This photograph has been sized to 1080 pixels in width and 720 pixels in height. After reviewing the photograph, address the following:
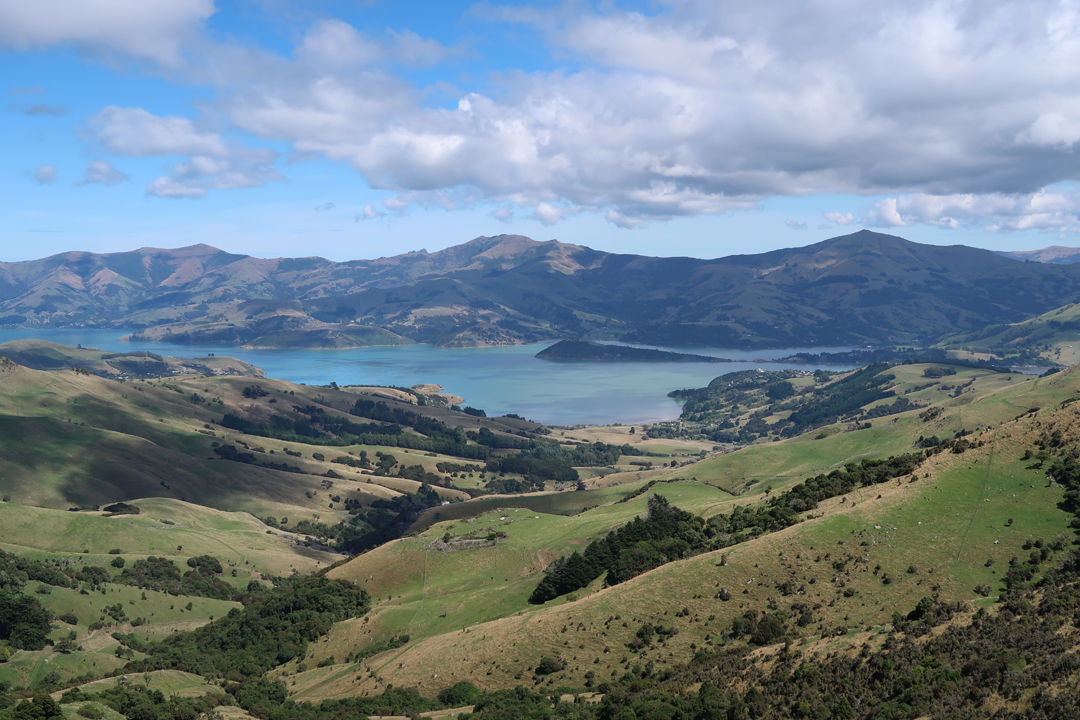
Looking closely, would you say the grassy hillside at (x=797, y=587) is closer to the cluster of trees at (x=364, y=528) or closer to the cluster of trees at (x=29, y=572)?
the cluster of trees at (x=29, y=572)

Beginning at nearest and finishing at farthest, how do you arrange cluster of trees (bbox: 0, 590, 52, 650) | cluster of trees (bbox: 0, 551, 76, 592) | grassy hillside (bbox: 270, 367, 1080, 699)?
grassy hillside (bbox: 270, 367, 1080, 699), cluster of trees (bbox: 0, 590, 52, 650), cluster of trees (bbox: 0, 551, 76, 592)

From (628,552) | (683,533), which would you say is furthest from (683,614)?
(683,533)

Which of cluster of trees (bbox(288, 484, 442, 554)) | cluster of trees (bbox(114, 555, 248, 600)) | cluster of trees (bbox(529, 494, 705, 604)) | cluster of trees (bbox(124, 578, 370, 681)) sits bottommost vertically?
cluster of trees (bbox(288, 484, 442, 554))

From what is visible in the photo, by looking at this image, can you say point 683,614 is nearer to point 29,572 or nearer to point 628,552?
point 628,552

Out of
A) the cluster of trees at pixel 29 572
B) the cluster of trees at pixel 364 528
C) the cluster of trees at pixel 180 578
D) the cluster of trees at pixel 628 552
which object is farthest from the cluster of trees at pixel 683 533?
the cluster of trees at pixel 364 528

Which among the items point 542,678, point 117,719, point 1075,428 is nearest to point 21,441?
point 117,719

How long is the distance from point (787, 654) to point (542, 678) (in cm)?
1672

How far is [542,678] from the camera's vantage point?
48.8m

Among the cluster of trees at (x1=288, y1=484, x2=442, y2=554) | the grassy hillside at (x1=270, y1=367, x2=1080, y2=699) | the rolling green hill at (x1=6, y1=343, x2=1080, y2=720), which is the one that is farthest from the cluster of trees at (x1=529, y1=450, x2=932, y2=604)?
the cluster of trees at (x1=288, y1=484, x2=442, y2=554)

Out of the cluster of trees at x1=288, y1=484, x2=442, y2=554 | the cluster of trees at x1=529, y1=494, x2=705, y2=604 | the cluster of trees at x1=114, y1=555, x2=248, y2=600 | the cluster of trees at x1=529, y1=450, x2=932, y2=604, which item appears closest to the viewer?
the cluster of trees at x1=529, y1=450, x2=932, y2=604

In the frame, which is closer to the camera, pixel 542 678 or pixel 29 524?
pixel 542 678

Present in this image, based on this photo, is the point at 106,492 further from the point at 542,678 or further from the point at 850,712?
the point at 850,712

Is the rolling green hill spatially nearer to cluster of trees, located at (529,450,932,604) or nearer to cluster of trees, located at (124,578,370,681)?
cluster of trees, located at (124,578,370,681)

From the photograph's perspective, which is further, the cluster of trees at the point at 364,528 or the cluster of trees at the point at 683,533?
the cluster of trees at the point at 364,528
